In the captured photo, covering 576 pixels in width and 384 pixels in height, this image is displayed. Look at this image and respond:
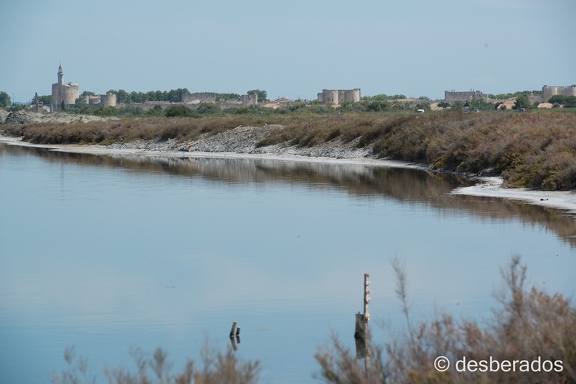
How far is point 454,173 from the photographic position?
3797 cm

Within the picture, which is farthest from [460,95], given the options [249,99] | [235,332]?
[235,332]

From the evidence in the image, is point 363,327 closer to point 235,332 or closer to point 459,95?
point 235,332

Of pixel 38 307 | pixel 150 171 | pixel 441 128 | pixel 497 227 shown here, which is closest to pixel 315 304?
pixel 38 307

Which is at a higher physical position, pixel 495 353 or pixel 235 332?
pixel 495 353

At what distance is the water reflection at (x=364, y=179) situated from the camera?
22984mm

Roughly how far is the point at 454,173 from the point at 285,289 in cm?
2490

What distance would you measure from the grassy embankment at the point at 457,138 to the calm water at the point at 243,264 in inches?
120

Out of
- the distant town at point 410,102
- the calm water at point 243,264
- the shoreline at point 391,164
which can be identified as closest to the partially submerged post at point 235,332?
the calm water at point 243,264

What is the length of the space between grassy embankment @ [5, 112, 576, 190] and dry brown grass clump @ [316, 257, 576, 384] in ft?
68.4

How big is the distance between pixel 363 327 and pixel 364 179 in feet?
82.0

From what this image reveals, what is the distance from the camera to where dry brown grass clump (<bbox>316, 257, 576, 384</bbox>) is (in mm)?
6730

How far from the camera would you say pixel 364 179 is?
35.5 meters

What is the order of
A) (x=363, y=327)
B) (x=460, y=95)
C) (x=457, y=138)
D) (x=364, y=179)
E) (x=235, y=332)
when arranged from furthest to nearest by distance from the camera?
(x=460, y=95) → (x=457, y=138) → (x=364, y=179) → (x=235, y=332) → (x=363, y=327)

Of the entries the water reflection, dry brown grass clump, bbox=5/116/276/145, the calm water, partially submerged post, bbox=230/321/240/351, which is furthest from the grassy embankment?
partially submerged post, bbox=230/321/240/351
